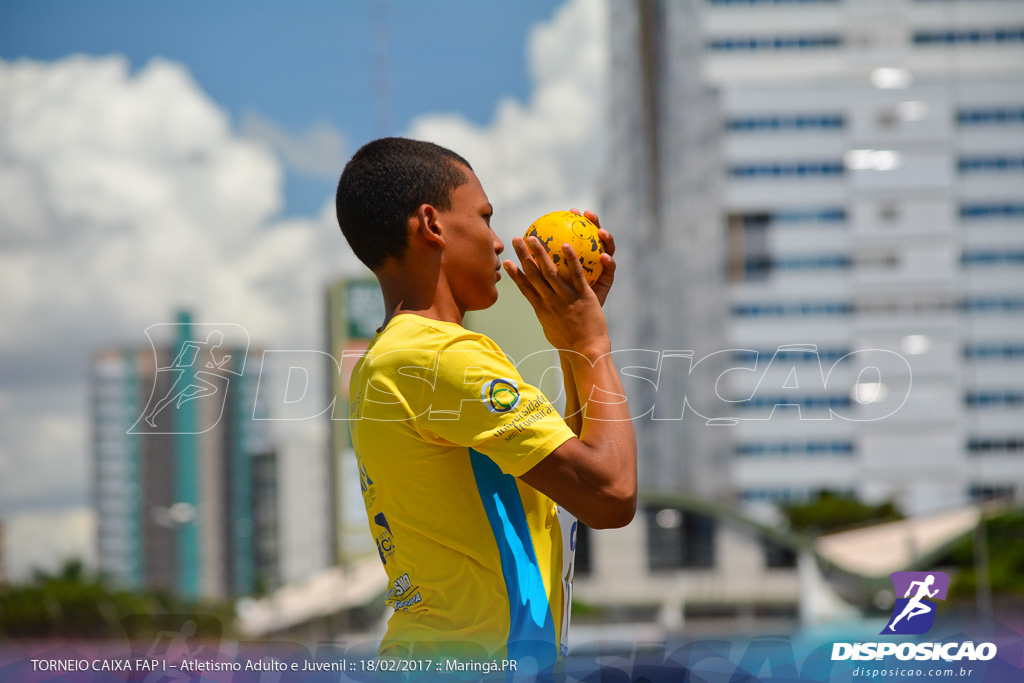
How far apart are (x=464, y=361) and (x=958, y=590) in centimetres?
4675

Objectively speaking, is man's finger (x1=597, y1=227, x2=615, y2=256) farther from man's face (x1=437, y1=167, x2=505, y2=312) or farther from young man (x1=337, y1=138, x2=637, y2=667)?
man's face (x1=437, y1=167, x2=505, y2=312)

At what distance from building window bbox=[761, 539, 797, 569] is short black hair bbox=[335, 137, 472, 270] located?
51590 mm

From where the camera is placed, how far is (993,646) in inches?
113

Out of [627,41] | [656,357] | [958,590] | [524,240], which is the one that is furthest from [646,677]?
[627,41]

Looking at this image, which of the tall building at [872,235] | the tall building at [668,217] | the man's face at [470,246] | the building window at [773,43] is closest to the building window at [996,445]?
the tall building at [872,235]

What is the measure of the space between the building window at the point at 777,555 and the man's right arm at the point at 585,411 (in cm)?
5154

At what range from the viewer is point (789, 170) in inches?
3430

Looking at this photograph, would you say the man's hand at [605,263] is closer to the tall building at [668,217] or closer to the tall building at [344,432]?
the tall building at [344,432]

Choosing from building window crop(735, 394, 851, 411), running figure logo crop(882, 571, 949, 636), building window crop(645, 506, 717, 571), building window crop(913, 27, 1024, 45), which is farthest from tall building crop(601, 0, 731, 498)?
running figure logo crop(882, 571, 949, 636)

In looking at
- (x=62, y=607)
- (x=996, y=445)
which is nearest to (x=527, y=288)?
(x=62, y=607)

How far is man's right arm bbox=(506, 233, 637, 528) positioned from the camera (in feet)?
7.12

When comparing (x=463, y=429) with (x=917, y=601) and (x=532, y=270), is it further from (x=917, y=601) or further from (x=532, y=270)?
(x=917, y=601)

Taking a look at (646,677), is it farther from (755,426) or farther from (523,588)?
(755,426)

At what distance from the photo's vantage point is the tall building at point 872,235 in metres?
83.8
